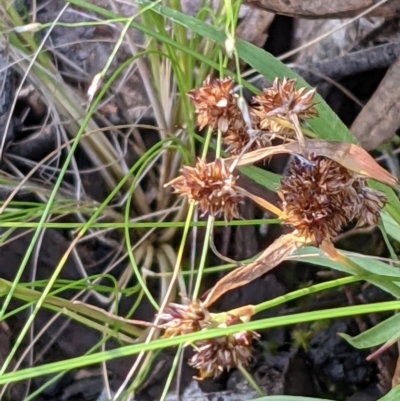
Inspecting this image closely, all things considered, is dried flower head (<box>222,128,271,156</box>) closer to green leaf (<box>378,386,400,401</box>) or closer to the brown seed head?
the brown seed head

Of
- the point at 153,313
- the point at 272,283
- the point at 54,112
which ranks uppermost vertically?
the point at 54,112

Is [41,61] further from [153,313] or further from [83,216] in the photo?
[153,313]

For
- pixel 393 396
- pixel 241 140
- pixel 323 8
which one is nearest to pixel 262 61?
pixel 241 140

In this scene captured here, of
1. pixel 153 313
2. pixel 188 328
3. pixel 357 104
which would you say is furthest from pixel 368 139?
pixel 188 328

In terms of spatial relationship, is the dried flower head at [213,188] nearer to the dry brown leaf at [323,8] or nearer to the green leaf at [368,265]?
the green leaf at [368,265]

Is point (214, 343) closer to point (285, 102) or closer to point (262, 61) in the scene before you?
point (285, 102)

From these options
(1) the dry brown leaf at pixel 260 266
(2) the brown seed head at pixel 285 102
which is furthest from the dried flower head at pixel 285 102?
(1) the dry brown leaf at pixel 260 266

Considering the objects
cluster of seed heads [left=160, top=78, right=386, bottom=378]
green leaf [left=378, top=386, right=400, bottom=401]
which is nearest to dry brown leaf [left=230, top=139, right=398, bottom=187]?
cluster of seed heads [left=160, top=78, right=386, bottom=378]
